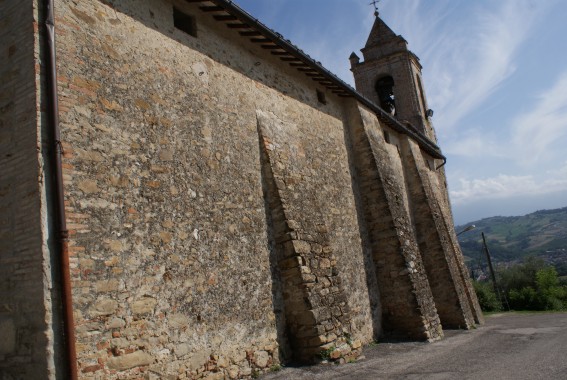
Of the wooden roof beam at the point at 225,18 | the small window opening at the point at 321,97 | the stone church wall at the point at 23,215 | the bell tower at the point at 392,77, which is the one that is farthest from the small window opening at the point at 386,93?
the stone church wall at the point at 23,215

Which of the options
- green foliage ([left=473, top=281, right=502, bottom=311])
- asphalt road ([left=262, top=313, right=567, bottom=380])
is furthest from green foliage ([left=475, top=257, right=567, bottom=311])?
asphalt road ([left=262, top=313, right=567, bottom=380])

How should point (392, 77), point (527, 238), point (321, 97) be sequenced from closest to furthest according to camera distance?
1. point (321, 97)
2. point (392, 77)
3. point (527, 238)

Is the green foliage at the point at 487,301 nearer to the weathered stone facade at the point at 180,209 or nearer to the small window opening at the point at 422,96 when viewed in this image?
the small window opening at the point at 422,96

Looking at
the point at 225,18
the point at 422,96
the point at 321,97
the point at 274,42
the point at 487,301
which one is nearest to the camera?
the point at 225,18

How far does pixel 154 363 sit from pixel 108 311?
89 centimetres

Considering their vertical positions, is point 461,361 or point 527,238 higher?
point 527,238

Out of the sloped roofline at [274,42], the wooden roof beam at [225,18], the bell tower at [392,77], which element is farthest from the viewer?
the bell tower at [392,77]

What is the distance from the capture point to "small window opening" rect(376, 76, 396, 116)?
22.3 metres

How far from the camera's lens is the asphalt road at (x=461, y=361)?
259 inches

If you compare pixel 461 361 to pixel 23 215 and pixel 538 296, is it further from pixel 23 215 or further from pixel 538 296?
pixel 538 296

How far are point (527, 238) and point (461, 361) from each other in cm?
15482

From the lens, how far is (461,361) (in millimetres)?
7680

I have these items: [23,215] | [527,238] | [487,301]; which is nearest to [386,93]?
[487,301]

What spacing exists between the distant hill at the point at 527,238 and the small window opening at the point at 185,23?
337ft
